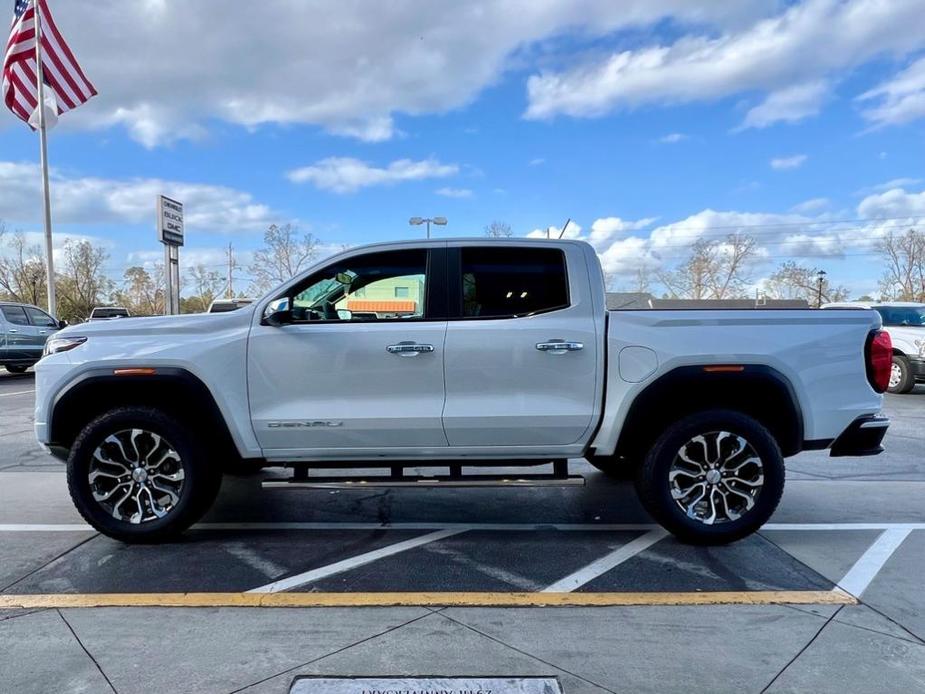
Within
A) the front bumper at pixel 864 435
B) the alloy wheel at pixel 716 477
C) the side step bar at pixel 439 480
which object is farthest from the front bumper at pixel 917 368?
the side step bar at pixel 439 480

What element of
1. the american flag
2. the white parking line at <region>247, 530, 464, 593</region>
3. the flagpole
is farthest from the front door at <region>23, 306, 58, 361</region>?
the white parking line at <region>247, 530, 464, 593</region>

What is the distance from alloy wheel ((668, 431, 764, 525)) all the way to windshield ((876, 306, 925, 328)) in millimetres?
10329

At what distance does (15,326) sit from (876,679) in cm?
1838

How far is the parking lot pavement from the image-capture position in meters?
2.81

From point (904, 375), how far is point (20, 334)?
1977 centimetres

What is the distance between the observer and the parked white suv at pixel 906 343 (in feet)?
38.0

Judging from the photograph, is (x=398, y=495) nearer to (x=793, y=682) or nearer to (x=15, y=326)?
(x=793, y=682)

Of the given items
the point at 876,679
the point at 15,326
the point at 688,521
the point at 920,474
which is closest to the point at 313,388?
the point at 688,521

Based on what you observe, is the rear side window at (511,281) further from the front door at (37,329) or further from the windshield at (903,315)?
the front door at (37,329)

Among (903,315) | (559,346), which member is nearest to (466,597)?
(559,346)

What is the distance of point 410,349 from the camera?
13.6ft

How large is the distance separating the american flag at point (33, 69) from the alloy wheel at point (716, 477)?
21481 millimetres

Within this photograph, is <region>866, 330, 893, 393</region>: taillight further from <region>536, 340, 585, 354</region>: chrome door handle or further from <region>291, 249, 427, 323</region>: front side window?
<region>291, 249, 427, 323</region>: front side window

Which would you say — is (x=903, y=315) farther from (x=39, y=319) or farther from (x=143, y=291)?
(x=143, y=291)
